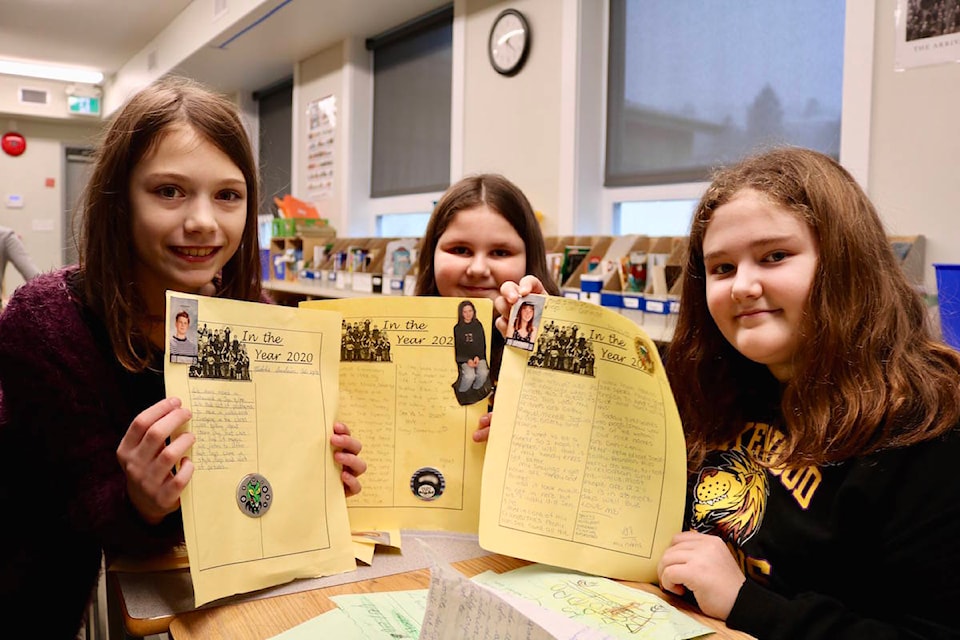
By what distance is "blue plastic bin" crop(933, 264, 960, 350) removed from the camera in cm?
125

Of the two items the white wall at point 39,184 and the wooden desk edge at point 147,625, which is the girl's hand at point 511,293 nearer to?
the wooden desk edge at point 147,625

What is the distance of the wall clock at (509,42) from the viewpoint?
3.14 metres

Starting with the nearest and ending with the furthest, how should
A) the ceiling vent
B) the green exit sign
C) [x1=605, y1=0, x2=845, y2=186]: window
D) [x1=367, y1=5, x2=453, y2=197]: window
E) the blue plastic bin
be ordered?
1. the blue plastic bin
2. [x1=605, y1=0, x2=845, y2=186]: window
3. [x1=367, y1=5, x2=453, y2=197]: window
4. the ceiling vent
5. the green exit sign

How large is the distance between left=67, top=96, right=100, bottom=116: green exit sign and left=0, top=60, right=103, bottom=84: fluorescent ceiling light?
0.67ft

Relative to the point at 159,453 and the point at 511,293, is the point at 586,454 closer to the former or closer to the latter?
the point at 511,293

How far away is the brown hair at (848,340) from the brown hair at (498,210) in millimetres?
505

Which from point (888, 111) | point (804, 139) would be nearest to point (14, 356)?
point (888, 111)

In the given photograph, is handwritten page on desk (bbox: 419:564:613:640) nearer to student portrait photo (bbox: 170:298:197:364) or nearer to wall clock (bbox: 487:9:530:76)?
student portrait photo (bbox: 170:298:197:364)

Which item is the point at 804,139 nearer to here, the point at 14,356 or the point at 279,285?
the point at 14,356

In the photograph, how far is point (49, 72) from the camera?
7301 mm

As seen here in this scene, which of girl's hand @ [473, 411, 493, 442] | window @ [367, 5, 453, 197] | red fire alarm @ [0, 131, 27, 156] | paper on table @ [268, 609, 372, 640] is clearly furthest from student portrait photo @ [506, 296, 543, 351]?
red fire alarm @ [0, 131, 27, 156]

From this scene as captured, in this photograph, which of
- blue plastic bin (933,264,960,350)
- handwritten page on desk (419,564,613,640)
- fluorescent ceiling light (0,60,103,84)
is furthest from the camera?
fluorescent ceiling light (0,60,103,84)

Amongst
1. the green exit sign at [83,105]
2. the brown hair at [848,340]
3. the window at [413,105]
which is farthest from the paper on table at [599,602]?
the green exit sign at [83,105]

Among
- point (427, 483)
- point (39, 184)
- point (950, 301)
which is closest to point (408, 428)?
point (427, 483)
